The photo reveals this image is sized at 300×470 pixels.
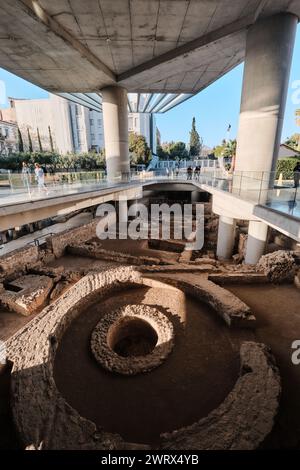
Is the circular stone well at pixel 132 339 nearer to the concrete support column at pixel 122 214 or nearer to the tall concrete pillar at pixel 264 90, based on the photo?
the tall concrete pillar at pixel 264 90

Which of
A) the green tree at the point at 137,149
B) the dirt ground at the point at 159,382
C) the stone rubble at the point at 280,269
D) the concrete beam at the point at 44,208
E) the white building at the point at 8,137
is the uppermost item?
the white building at the point at 8,137

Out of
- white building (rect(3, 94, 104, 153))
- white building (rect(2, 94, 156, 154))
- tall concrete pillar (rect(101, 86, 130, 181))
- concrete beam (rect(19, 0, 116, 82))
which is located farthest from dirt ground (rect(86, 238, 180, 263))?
white building (rect(2, 94, 156, 154))

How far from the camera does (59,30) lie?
32.5 ft

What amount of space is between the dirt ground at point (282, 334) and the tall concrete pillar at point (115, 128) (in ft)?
42.7

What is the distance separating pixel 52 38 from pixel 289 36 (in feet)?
33.8

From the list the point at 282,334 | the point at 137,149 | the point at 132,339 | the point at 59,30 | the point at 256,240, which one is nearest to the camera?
the point at 282,334

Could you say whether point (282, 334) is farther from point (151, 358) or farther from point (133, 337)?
point (133, 337)

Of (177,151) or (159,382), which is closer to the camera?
(159,382)

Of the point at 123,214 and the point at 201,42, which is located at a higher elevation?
the point at 201,42

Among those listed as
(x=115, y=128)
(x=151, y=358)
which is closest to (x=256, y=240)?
(x=151, y=358)

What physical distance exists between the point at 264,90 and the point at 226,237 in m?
7.04

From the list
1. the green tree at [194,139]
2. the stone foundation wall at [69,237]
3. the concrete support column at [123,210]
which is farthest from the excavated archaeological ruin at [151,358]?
the green tree at [194,139]

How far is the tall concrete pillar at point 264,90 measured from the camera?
9086 mm
